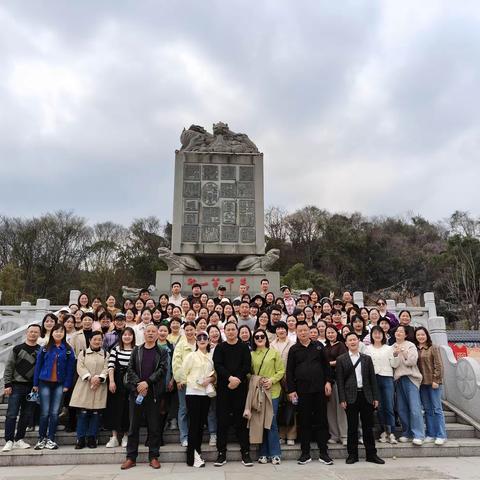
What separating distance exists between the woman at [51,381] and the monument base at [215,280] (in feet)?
17.6

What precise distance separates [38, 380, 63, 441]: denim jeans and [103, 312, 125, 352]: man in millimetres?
713

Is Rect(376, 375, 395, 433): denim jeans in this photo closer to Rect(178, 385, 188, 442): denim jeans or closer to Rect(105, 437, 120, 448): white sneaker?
Rect(178, 385, 188, 442): denim jeans

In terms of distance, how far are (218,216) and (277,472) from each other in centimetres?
785

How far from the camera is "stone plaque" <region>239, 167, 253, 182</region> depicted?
11.6m

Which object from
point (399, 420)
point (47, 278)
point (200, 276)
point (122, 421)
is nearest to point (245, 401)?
point (122, 421)

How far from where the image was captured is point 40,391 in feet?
15.5

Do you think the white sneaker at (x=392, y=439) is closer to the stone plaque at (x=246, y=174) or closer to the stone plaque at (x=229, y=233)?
the stone plaque at (x=229, y=233)

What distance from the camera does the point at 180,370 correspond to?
461 cm

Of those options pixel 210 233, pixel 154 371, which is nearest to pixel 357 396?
pixel 154 371

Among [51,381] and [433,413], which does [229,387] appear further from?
[433,413]

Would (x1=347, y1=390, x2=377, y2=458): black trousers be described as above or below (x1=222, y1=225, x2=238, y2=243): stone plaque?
below

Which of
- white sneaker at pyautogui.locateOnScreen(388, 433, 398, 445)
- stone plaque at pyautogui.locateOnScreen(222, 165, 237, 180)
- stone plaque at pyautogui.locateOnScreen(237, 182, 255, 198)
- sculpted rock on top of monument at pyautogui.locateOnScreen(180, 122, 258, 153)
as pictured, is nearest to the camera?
white sneaker at pyautogui.locateOnScreen(388, 433, 398, 445)

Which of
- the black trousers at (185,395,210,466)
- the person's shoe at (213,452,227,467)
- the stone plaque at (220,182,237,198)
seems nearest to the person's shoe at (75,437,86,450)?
the black trousers at (185,395,210,466)

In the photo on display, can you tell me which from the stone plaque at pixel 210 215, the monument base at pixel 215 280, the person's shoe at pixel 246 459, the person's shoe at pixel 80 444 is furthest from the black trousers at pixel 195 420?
the stone plaque at pixel 210 215
